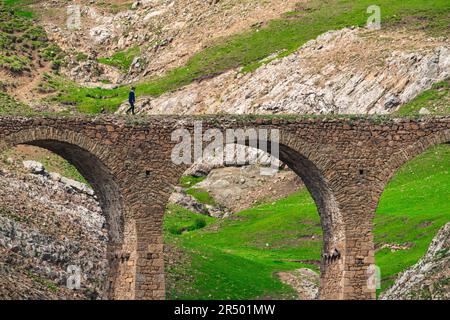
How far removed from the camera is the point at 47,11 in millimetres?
127875

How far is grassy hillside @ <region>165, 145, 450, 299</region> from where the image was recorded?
60812 mm

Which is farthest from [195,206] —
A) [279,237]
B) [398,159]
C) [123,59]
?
[398,159]

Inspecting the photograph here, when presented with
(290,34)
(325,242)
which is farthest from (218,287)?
(290,34)

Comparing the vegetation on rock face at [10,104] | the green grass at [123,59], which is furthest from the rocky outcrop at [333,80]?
the green grass at [123,59]

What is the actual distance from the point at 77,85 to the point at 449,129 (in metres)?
61.1

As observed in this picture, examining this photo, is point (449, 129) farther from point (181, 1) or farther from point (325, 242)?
point (181, 1)

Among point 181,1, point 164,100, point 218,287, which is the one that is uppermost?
point 181,1

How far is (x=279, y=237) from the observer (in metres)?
78.4

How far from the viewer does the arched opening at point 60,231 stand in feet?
173

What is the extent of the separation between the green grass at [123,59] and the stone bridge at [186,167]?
61.2 meters

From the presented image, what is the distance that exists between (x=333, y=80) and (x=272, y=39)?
15.7 m

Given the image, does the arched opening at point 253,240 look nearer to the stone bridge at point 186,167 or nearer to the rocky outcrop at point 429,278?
the stone bridge at point 186,167

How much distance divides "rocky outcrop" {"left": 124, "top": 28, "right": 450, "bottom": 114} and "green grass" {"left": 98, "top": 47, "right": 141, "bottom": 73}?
49.9 ft

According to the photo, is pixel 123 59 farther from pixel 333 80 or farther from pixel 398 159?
pixel 398 159
